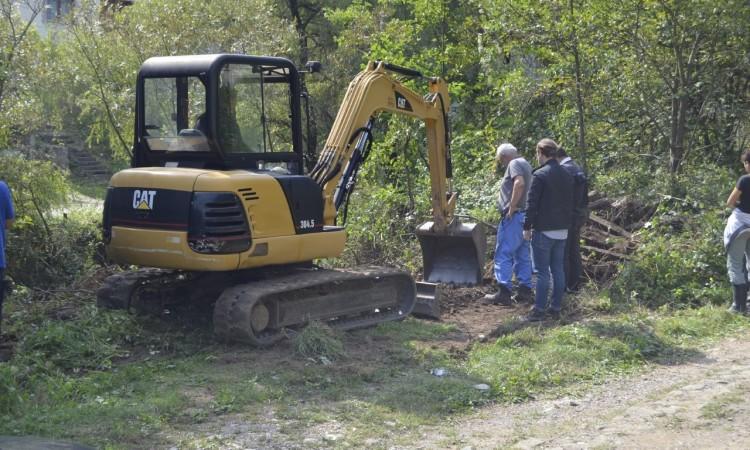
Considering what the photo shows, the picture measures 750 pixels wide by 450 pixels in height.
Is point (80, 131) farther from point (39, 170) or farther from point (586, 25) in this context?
point (586, 25)

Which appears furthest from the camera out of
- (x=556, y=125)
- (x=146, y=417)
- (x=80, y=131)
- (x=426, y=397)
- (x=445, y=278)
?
(x=80, y=131)

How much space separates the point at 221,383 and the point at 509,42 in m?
8.05

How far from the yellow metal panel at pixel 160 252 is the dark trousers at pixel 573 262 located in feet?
14.8

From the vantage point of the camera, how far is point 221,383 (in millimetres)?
7785

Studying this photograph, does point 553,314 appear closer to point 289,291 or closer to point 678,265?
point 678,265

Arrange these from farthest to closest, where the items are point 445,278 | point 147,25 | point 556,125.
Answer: point 147,25, point 556,125, point 445,278

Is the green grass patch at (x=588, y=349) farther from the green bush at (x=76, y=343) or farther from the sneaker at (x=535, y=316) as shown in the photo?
the green bush at (x=76, y=343)

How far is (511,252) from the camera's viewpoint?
11484mm

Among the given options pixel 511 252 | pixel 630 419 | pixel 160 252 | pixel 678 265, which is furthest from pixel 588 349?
pixel 160 252

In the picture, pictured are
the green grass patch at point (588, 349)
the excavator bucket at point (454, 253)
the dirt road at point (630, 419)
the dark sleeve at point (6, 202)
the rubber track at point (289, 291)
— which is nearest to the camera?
the dirt road at point (630, 419)

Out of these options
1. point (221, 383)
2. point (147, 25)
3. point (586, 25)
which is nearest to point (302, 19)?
point (147, 25)

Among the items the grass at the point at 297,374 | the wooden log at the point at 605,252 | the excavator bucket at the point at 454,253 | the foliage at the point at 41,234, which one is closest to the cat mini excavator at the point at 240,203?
the grass at the point at 297,374

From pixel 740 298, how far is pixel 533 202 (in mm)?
2503

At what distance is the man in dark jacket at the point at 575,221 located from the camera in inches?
436
